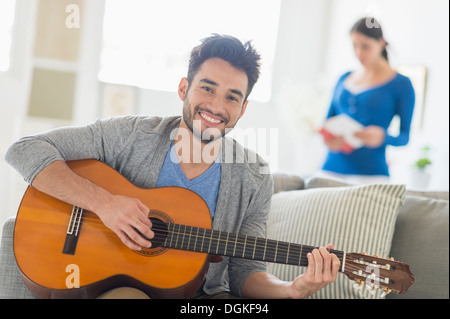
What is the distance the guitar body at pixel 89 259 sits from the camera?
1.26m

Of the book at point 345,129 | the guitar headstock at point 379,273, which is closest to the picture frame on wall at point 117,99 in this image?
the book at point 345,129

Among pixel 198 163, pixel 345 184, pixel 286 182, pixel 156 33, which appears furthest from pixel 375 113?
pixel 156 33

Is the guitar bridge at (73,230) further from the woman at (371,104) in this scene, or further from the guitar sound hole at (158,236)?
the woman at (371,104)

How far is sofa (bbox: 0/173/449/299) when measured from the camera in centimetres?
182

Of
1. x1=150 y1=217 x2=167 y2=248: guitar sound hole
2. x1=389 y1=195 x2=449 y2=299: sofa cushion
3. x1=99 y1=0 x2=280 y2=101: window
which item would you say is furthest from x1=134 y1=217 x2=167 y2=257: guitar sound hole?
x1=99 y1=0 x2=280 y2=101: window

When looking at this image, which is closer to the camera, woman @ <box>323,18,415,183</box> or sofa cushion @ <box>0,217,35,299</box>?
sofa cushion @ <box>0,217,35,299</box>

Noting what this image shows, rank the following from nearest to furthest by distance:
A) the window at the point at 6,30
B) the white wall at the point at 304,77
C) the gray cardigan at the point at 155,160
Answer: the gray cardigan at the point at 155,160, the white wall at the point at 304,77, the window at the point at 6,30

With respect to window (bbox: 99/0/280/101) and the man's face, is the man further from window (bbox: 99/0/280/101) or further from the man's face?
window (bbox: 99/0/280/101)

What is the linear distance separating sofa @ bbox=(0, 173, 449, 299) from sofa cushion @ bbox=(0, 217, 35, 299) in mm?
897

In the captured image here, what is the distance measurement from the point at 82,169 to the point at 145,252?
30 cm

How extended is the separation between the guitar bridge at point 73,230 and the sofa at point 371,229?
842 millimetres
